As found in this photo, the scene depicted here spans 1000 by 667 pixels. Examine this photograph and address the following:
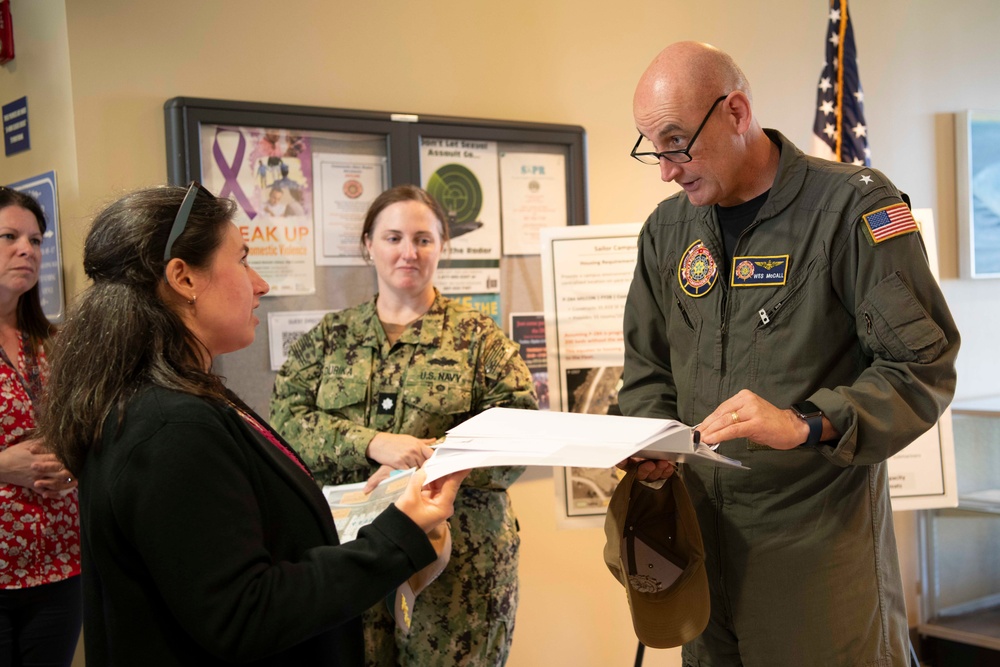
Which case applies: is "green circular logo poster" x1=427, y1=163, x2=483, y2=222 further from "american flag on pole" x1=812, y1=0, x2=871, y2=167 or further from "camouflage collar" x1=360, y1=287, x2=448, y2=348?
"american flag on pole" x1=812, y1=0, x2=871, y2=167

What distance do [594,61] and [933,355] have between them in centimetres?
225

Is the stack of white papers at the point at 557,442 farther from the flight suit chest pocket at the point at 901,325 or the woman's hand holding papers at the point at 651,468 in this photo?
the flight suit chest pocket at the point at 901,325

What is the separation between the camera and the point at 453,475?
1.31 meters

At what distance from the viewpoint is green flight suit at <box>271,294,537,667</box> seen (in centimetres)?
237

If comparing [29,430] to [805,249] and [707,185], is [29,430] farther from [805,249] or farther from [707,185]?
[805,249]

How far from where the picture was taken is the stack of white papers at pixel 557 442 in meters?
1.21

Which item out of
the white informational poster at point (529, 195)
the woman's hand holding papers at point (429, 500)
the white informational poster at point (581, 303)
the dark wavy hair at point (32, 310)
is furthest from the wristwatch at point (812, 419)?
the dark wavy hair at point (32, 310)

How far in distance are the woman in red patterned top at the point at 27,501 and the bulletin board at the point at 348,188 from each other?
494 mm

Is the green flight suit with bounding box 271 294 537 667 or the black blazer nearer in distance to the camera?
the black blazer

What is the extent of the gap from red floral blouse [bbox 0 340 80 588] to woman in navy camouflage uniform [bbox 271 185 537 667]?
0.62 metres

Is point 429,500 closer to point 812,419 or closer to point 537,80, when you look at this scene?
point 812,419

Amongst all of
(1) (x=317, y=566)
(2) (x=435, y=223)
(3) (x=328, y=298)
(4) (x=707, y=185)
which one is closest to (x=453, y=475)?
(1) (x=317, y=566)

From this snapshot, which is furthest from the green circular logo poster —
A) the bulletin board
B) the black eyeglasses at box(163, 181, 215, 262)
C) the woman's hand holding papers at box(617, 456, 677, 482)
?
the black eyeglasses at box(163, 181, 215, 262)

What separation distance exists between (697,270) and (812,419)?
430 millimetres
